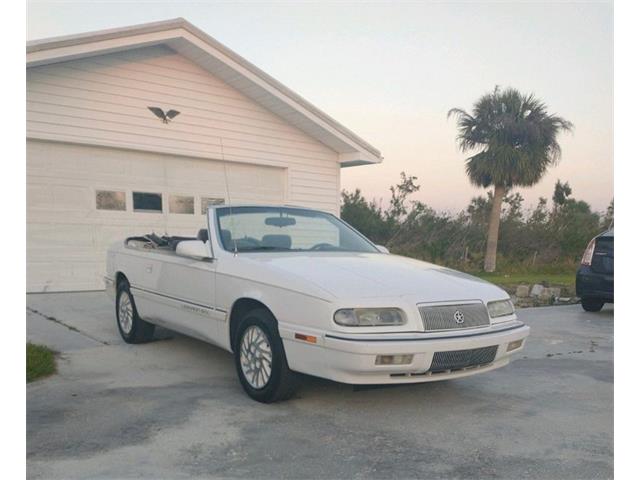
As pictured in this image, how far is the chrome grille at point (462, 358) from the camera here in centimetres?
386

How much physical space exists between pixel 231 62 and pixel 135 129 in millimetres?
2122

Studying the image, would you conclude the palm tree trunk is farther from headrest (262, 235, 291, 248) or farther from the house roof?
headrest (262, 235, 291, 248)

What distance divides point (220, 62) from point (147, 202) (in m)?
2.87

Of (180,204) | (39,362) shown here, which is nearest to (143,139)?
(180,204)

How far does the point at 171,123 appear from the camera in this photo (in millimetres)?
10859

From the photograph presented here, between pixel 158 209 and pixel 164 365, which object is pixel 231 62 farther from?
pixel 164 365

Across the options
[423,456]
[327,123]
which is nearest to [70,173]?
[327,123]

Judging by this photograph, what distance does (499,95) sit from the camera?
22688 millimetres

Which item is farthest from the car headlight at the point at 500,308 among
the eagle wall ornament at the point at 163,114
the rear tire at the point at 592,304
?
the eagle wall ornament at the point at 163,114

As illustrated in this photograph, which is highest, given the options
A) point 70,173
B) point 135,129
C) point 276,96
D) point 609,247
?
point 276,96

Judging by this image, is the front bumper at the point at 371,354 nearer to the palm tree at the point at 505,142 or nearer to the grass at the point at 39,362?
the grass at the point at 39,362

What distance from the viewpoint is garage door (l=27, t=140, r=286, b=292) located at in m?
9.63

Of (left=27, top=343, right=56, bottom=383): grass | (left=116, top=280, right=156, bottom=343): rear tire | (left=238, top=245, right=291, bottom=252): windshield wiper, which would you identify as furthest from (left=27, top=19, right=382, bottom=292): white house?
(left=238, top=245, right=291, bottom=252): windshield wiper

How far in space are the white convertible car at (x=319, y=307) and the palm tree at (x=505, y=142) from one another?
16.6 meters
